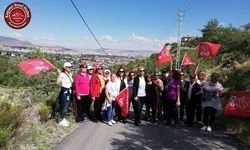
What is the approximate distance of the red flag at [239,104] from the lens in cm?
918

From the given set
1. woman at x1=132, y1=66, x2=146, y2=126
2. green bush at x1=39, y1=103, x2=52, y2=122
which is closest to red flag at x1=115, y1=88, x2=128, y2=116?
woman at x1=132, y1=66, x2=146, y2=126

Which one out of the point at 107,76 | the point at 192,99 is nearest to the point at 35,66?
the point at 107,76

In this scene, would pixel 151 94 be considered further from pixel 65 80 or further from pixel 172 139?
pixel 65 80

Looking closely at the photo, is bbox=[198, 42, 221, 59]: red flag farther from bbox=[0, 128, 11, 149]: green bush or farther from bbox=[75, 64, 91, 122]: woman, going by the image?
bbox=[0, 128, 11, 149]: green bush

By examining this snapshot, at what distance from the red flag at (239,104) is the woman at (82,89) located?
4306 mm

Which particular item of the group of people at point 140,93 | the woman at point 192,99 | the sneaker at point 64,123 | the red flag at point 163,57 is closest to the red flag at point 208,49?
the red flag at point 163,57

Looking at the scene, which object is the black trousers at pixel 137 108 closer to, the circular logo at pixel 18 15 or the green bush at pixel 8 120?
the green bush at pixel 8 120

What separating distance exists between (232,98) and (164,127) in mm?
2197

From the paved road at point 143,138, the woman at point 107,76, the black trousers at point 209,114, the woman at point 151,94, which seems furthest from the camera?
the woman at point 107,76

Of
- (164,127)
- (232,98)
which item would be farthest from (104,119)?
(232,98)

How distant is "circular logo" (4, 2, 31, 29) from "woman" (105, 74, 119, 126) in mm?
3067

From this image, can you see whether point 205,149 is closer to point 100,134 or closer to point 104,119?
point 100,134

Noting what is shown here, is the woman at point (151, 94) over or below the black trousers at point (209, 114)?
over

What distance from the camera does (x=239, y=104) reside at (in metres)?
9.48
